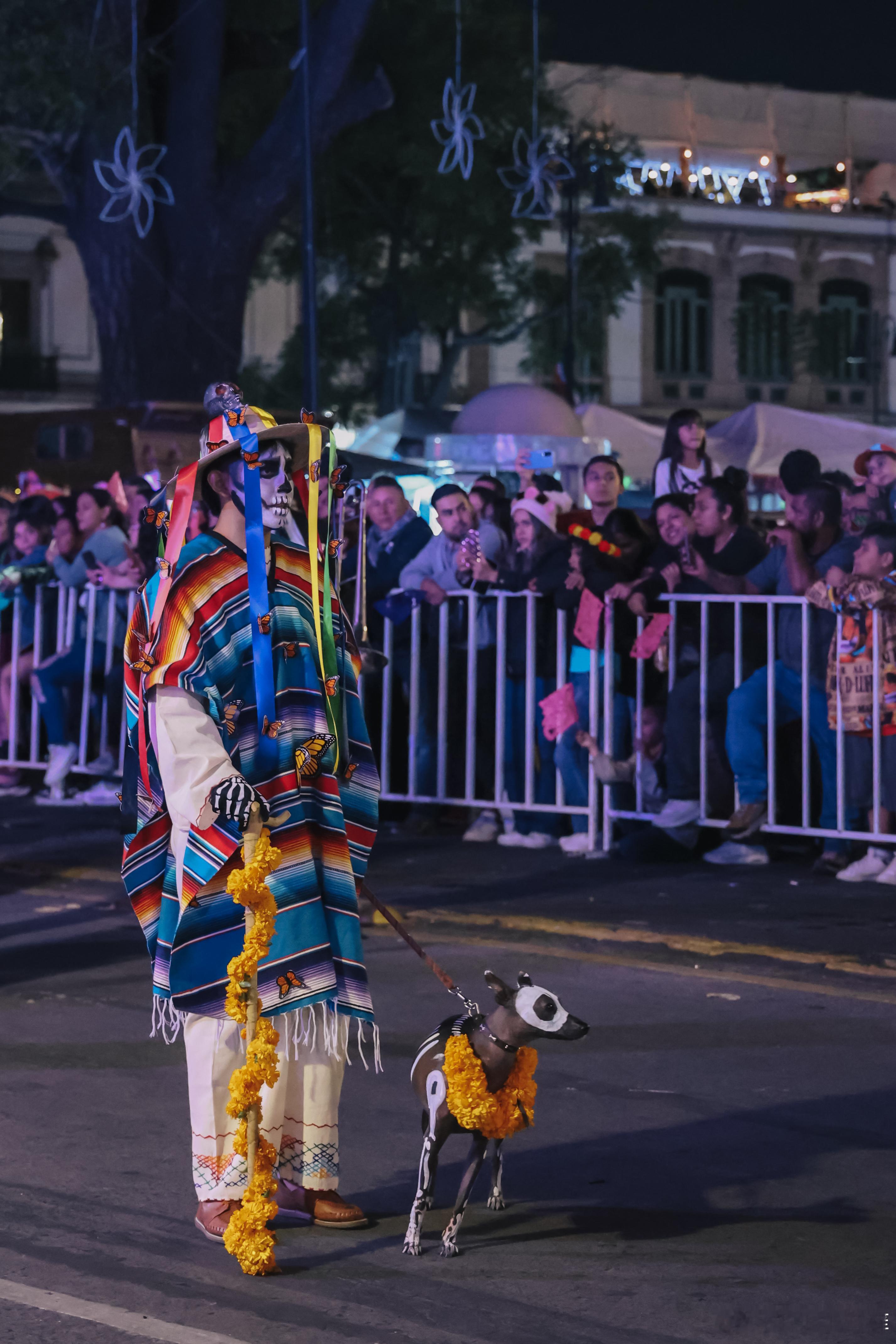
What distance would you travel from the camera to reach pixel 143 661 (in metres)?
4.95

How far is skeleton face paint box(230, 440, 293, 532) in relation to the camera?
16.1 ft

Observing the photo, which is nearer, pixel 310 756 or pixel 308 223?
pixel 310 756

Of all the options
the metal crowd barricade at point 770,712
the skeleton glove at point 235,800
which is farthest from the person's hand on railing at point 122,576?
the skeleton glove at point 235,800

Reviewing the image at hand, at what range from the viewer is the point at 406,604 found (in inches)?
467

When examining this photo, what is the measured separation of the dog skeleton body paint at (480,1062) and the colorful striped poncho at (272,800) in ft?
0.96

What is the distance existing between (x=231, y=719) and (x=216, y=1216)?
3.81 ft

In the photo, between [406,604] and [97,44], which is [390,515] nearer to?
[406,604]

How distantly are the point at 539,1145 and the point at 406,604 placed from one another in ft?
21.1

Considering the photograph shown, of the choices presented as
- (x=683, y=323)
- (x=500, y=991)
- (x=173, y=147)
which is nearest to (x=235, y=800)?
(x=500, y=991)

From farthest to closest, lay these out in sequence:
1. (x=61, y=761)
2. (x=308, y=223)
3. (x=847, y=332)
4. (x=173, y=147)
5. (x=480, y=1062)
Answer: (x=847, y=332) < (x=173, y=147) < (x=308, y=223) < (x=61, y=761) < (x=480, y=1062)

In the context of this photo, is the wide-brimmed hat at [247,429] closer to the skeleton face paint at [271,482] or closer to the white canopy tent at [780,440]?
the skeleton face paint at [271,482]

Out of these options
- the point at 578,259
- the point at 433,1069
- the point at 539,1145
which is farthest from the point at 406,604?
the point at 578,259

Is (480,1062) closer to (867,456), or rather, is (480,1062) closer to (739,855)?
(739,855)

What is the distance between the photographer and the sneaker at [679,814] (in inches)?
409
